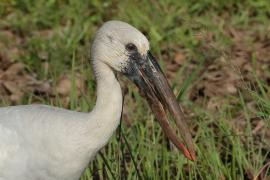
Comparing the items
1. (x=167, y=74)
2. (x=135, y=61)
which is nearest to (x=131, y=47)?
(x=135, y=61)

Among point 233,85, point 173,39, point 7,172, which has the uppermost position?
point 173,39

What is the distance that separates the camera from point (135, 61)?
4.42m

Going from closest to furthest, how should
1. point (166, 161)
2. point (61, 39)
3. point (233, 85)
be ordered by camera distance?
point (166, 161), point (233, 85), point (61, 39)

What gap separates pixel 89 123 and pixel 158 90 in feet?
1.24

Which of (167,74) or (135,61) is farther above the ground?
(167,74)

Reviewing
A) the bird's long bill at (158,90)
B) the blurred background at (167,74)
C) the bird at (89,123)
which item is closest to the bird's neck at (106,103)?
the bird at (89,123)

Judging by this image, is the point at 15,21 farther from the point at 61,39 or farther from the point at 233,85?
the point at 233,85

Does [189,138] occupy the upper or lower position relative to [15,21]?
lower

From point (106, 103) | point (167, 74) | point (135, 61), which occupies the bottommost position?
point (106, 103)

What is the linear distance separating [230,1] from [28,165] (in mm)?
4047

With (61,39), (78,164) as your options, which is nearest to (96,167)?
(78,164)

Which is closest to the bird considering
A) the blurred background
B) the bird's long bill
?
the bird's long bill

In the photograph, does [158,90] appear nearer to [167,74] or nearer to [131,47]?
[131,47]

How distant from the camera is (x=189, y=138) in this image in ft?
14.7
